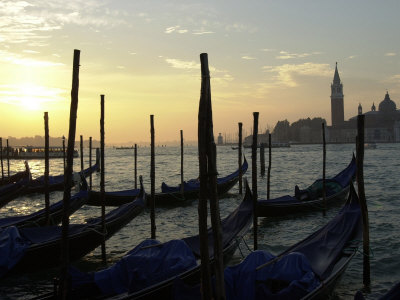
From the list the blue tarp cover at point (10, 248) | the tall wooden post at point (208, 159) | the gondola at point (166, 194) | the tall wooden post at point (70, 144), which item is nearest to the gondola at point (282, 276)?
the tall wooden post at point (208, 159)

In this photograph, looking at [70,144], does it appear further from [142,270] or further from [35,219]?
[35,219]

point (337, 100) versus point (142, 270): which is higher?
point (337, 100)

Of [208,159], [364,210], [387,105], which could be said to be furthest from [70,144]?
[387,105]

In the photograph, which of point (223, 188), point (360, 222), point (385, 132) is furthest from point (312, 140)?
point (360, 222)

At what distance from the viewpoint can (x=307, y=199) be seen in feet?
44.9

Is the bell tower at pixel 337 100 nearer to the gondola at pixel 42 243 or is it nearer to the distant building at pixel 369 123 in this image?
the distant building at pixel 369 123

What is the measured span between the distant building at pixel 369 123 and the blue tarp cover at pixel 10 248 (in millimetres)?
146895

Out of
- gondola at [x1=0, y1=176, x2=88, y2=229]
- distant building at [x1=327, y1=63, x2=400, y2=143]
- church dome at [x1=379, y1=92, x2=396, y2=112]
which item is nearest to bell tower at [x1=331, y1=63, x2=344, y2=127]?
distant building at [x1=327, y1=63, x2=400, y2=143]

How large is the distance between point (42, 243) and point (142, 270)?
8.90ft

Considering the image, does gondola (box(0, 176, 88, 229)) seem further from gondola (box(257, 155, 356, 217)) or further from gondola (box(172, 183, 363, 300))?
gondola (box(172, 183, 363, 300))

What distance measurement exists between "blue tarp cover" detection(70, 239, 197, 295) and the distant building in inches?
5795

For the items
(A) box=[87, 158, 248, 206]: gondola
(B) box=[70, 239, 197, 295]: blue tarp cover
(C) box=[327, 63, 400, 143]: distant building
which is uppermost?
(C) box=[327, 63, 400, 143]: distant building

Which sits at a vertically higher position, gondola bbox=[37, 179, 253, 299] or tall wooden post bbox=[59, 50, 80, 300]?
tall wooden post bbox=[59, 50, 80, 300]

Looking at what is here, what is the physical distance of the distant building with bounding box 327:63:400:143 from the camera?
14662cm
